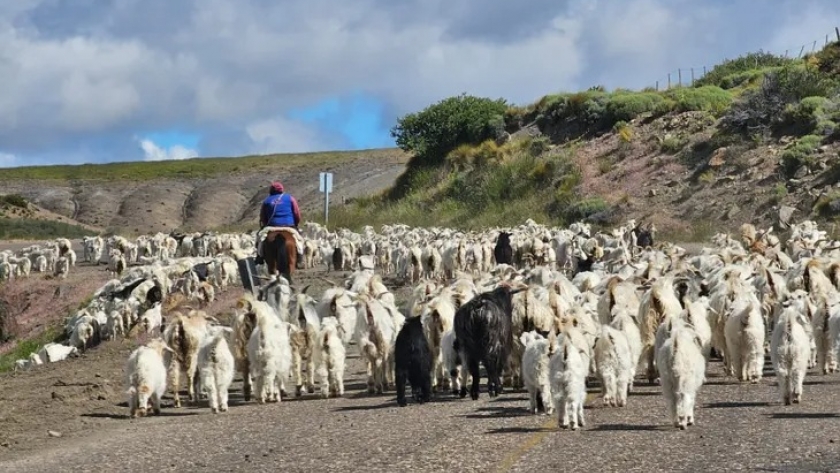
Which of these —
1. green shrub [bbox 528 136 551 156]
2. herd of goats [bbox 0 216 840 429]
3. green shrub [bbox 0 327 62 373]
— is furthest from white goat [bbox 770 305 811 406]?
green shrub [bbox 528 136 551 156]

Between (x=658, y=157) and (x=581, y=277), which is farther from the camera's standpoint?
(x=658, y=157)

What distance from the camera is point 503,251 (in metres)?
33.1

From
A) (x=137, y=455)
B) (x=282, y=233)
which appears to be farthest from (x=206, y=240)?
(x=137, y=455)

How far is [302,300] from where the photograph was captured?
57.2ft

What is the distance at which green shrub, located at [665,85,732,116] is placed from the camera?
5894 cm

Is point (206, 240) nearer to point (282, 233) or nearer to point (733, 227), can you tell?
point (733, 227)

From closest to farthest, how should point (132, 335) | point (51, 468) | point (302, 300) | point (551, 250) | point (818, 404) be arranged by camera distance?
point (51, 468)
point (818, 404)
point (302, 300)
point (132, 335)
point (551, 250)

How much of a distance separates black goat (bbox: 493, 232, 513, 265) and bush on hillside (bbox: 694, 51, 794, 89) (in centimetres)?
3631

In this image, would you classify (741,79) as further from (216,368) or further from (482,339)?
(216,368)

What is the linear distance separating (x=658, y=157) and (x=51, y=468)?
1779 inches

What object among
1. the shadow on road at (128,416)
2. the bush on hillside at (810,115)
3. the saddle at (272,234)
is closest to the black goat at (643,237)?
the bush on hillside at (810,115)

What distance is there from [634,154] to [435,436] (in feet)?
151

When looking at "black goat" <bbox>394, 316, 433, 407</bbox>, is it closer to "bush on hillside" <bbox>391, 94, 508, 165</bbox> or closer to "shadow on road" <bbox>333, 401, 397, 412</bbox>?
"shadow on road" <bbox>333, 401, 397, 412</bbox>

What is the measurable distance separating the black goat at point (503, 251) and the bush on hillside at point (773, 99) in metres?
22.0
